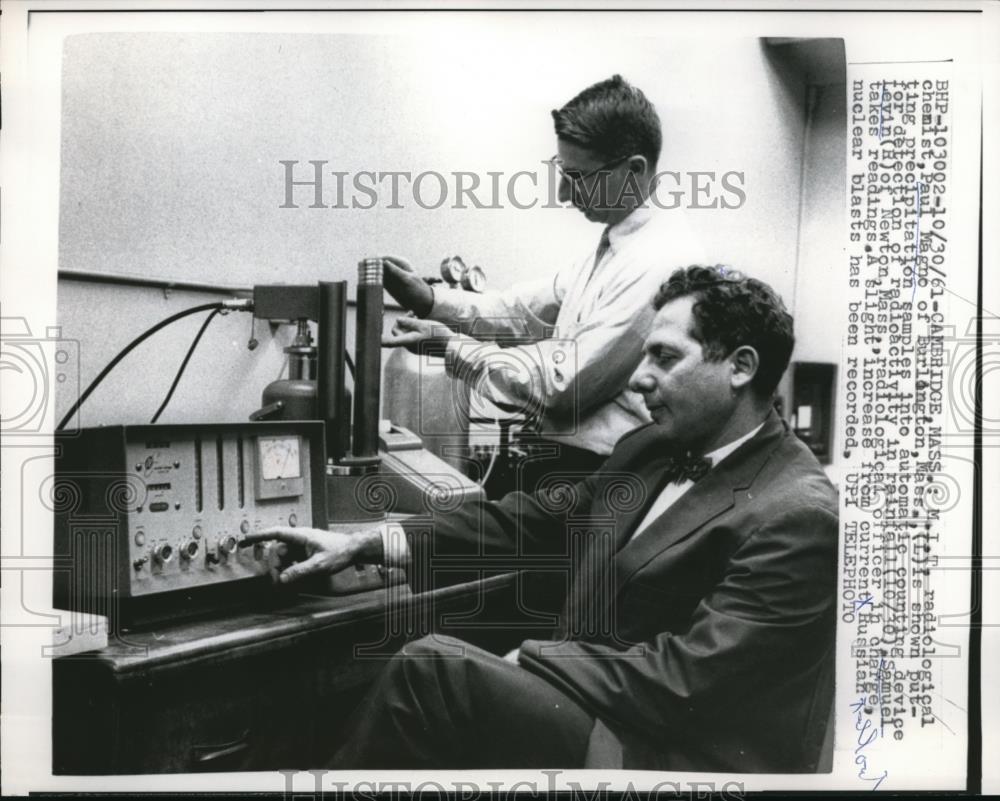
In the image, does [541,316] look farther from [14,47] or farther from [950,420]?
[14,47]

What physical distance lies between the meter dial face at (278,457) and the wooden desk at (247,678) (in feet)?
0.85

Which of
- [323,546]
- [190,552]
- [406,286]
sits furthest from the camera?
[406,286]

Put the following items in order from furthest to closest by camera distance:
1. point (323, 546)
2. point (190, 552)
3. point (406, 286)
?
point (406, 286)
point (323, 546)
point (190, 552)

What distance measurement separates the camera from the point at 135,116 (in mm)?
2037

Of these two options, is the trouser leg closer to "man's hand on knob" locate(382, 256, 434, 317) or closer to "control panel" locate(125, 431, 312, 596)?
"control panel" locate(125, 431, 312, 596)

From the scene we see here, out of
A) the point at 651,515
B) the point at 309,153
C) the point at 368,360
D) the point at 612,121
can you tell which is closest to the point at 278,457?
the point at 368,360

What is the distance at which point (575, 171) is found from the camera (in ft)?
6.88

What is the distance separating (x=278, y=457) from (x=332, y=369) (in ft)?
0.71

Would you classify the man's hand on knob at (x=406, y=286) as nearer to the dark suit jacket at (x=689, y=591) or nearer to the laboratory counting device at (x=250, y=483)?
the laboratory counting device at (x=250, y=483)

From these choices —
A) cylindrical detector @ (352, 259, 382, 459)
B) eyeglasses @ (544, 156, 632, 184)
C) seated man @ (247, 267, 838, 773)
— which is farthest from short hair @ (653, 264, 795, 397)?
cylindrical detector @ (352, 259, 382, 459)

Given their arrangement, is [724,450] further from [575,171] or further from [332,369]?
[332,369]

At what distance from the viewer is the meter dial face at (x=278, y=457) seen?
6.36 feet

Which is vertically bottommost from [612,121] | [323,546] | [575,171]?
[323,546]
